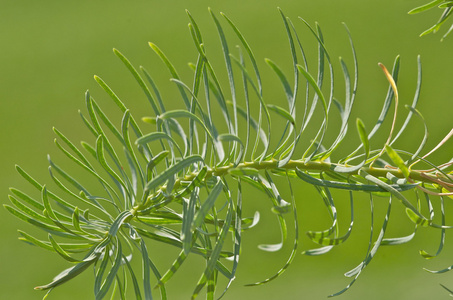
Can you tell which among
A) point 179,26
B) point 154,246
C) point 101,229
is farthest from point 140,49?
point 101,229

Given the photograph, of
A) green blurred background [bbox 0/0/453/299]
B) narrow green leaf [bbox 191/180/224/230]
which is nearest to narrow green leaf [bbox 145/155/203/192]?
narrow green leaf [bbox 191/180/224/230]

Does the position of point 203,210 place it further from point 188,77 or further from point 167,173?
point 188,77

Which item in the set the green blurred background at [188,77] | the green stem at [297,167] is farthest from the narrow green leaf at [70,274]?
the green blurred background at [188,77]

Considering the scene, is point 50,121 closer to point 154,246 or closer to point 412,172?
point 154,246

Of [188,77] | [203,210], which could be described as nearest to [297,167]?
[203,210]

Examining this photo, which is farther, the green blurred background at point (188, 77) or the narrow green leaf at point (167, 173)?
the green blurred background at point (188, 77)

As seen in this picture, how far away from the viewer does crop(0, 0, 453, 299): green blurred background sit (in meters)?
0.55

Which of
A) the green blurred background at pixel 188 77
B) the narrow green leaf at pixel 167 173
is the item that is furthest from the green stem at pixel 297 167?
the green blurred background at pixel 188 77

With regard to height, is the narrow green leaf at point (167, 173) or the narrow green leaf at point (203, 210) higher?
the narrow green leaf at point (167, 173)

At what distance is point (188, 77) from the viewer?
2.25 feet

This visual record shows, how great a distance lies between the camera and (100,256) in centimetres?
13

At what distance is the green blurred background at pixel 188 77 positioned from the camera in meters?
0.55

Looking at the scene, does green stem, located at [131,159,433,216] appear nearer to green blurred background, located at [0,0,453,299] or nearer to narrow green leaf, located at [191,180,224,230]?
narrow green leaf, located at [191,180,224,230]

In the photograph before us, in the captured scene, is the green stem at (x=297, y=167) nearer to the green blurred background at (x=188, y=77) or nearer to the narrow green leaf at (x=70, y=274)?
the narrow green leaf at (x=70, y=274)
